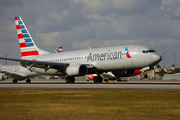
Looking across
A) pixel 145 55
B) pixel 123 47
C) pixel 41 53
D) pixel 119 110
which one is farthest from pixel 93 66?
pixel 119 110

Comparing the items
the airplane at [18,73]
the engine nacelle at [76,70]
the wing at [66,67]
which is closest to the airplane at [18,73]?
the airplane at [18,73]

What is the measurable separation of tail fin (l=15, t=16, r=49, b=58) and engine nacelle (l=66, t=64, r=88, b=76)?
13511 mm

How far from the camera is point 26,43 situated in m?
50.6

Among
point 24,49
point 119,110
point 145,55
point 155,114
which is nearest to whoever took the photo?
point 155,114

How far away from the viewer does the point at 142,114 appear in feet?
34.4

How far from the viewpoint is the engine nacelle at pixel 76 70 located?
38.3 metres

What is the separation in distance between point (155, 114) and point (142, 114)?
0.52 metres

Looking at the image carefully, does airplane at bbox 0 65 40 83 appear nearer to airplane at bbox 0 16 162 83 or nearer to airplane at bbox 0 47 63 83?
airplane at bbox 0 47 63 83

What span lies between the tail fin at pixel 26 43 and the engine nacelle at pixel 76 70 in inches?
532

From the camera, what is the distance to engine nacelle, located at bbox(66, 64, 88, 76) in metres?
38.3

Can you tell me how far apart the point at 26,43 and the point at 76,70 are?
1677 centimetres

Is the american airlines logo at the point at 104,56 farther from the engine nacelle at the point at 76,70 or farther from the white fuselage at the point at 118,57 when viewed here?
the engine nacelle at the point at 76,70

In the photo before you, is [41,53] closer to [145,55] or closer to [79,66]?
[79,66]

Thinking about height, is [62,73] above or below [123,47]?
below
